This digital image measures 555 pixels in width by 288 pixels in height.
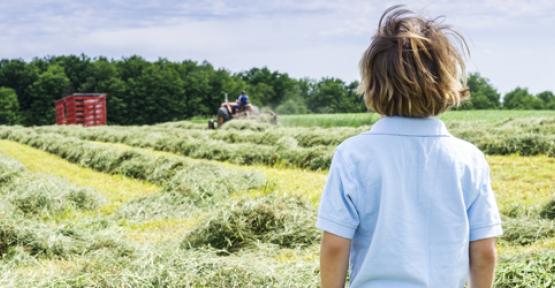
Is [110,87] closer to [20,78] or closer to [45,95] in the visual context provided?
[45,95]

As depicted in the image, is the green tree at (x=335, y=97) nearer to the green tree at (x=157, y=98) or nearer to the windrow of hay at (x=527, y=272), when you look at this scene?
the green tree at (x=157, y=98)

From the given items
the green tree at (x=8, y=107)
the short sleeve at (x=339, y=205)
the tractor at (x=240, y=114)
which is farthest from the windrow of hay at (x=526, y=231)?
the green tree at (x=8, y=107)

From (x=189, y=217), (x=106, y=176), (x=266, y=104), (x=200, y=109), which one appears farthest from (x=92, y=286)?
(x=266, y=104)

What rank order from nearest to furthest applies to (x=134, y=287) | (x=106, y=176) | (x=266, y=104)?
(x=134, y=287) → (x=106, y=176) → (x=266, y=104)

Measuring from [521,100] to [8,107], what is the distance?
2060 inches

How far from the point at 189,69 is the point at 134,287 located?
221 feet

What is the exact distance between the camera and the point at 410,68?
1927 mm

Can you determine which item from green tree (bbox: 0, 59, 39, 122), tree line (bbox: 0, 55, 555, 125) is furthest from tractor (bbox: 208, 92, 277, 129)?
green tree (bbox: 0, 59, 39, 122)

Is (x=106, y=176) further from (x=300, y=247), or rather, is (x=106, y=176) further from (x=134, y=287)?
(x=134, y=287)

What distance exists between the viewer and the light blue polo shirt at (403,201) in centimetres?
191

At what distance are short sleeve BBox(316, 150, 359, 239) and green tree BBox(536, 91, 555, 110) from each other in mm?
74851

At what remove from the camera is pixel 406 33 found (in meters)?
1.94

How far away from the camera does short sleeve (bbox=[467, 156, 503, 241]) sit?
2010 mm

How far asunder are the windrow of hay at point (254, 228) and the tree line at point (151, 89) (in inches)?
1952
